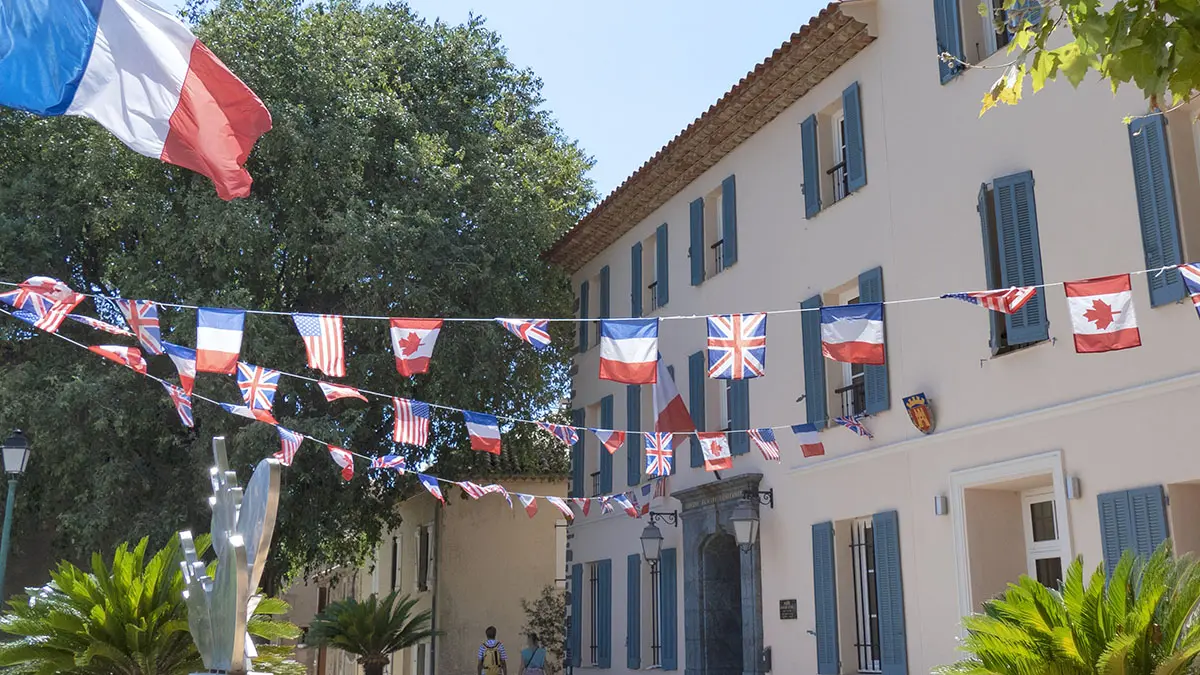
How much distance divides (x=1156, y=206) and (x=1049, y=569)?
369 centimetres

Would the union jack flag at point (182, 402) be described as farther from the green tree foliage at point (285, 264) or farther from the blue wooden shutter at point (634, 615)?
the blue wooden shutter at point (634, 615)

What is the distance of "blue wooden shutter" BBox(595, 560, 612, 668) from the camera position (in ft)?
63.9

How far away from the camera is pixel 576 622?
2097 cm

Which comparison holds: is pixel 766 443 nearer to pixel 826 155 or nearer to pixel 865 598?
pixel 865 598

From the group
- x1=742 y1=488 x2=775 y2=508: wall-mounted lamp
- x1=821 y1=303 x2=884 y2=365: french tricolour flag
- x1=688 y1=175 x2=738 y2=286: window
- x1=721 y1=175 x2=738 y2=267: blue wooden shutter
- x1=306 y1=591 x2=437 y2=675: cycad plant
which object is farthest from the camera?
x1=306 y1=591 x2=437 y2=675: cycad plant

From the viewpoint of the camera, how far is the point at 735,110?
616 inches

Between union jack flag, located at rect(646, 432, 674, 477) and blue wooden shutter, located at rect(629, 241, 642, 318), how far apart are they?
4.50m

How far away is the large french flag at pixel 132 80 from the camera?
7.10m

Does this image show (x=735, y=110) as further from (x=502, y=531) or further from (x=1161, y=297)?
(x=502, y=531)

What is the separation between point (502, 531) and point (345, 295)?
933 centimetres

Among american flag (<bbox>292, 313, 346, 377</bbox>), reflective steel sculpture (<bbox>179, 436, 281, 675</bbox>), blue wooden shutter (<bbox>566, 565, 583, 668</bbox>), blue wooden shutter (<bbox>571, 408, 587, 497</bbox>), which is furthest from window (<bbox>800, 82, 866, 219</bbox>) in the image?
blue wooden shutter (<bbox>566, 565, 583, 668</bbox>)

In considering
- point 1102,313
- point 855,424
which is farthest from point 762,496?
point 1102,313

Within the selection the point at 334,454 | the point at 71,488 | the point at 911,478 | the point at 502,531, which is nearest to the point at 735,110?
the point at 911,478

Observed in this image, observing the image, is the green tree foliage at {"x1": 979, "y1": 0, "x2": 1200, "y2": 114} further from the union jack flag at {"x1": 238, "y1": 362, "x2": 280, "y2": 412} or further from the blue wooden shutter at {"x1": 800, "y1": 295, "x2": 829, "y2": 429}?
the union jack flag at {"x1": 238, "y1": 362, "x2": 280, "y2": 412}
